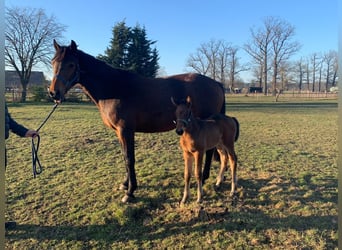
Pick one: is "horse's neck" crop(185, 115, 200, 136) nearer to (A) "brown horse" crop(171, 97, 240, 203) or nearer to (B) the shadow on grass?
(A) "brown horse" crop(171, 97, 240, 203)

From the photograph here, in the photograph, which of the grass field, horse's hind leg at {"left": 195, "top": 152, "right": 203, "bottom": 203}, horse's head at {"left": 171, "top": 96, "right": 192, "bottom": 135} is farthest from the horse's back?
the grass field

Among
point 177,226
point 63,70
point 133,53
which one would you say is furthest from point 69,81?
point 133,53

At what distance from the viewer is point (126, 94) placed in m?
3.74

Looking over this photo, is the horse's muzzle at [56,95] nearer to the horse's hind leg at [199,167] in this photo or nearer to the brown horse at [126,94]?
the brown horse at [126,94]

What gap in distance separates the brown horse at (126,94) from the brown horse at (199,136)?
0.54m

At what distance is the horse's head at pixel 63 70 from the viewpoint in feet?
11.0

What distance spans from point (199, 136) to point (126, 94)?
4.16ft

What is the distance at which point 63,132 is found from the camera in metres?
8.12

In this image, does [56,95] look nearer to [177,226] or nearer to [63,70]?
[63,70]

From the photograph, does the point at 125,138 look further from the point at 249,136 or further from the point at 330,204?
the point at 249,136

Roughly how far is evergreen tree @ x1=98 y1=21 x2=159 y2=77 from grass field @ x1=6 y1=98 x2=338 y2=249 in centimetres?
1472

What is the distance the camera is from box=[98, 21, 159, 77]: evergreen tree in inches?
778

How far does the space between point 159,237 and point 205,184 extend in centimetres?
145

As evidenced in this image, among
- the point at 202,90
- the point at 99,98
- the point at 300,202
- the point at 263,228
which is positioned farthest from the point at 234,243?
the point at 99,98
